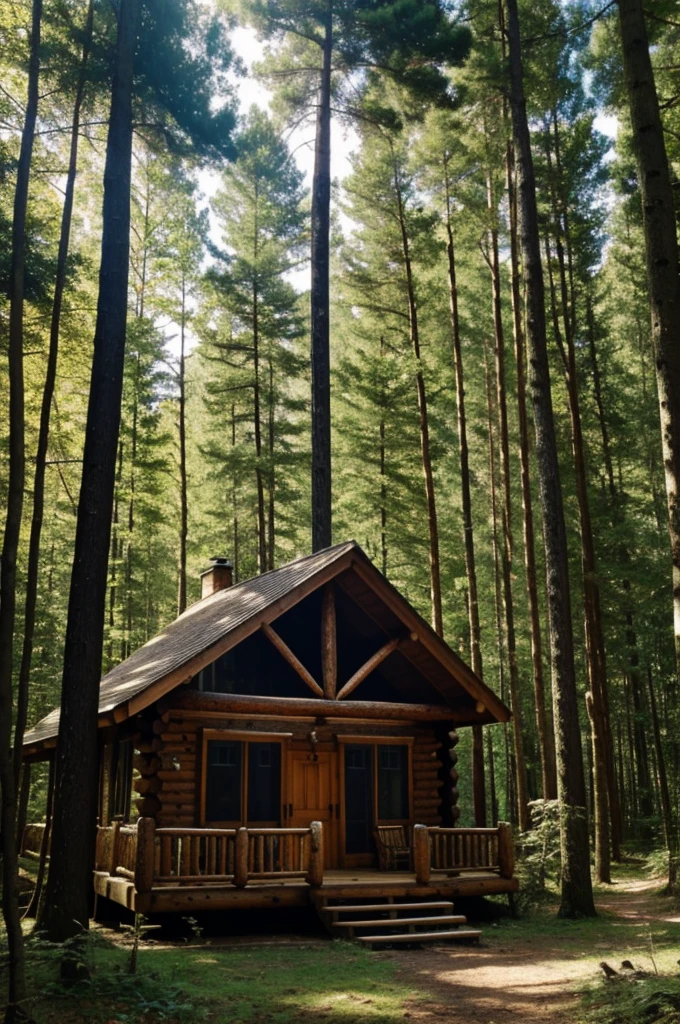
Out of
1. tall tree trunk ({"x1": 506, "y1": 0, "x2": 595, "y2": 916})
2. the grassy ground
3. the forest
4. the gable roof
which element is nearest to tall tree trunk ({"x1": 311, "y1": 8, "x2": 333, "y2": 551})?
the forest

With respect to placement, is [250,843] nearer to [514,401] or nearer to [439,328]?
[439,328]

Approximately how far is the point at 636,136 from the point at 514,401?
835 inches

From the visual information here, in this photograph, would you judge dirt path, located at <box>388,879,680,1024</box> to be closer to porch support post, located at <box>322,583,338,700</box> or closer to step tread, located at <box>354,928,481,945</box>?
step tread, located at <box>354,928,481,945</box>

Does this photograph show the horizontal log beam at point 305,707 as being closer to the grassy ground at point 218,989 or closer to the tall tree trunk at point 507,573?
the grassy ground at point 218,989

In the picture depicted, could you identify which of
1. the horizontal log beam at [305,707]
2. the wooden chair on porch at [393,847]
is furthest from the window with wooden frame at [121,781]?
the wooden chair on porch at [393,847]

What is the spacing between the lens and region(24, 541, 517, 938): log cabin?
11.5 m

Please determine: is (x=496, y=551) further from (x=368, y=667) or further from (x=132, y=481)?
(x=368, y=667)

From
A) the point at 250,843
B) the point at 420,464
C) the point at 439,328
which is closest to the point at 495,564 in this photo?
the point at 420,464

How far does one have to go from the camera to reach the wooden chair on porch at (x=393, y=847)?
14.2 metres

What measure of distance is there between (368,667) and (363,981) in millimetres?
5849

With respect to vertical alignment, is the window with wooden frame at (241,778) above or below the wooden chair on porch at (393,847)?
above

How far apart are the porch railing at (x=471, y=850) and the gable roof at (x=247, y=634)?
1.97 m

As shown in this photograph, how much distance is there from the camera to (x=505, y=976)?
28.6 feet

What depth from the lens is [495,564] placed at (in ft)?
89.3
